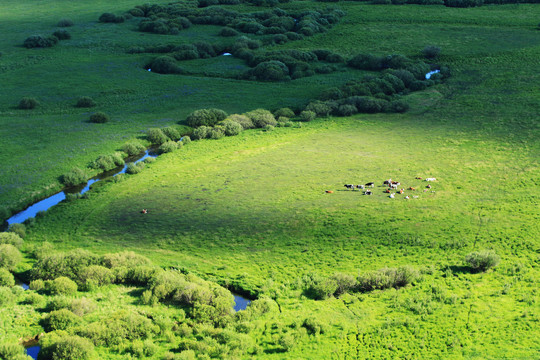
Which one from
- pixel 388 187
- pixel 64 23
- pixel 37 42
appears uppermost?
pixel 64 23

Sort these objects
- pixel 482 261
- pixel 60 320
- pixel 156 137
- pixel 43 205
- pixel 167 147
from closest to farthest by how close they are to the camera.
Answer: pixel 60 320, pixel 482 261, pixel 43 205, pixel 167 147, pixel 156 137

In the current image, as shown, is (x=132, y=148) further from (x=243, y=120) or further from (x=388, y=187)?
(x=388, y=187)

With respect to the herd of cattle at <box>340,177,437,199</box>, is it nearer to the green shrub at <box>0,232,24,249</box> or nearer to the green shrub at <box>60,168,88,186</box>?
the green shrub at <box>60,168,88,186</box>

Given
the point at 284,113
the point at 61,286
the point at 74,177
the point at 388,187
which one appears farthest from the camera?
the point at 284,113

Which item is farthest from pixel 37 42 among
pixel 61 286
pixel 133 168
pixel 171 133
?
pixel 61 286

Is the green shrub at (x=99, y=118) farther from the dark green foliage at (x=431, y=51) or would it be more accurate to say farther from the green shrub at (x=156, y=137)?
the dark green foliage at (x=431, y=51)

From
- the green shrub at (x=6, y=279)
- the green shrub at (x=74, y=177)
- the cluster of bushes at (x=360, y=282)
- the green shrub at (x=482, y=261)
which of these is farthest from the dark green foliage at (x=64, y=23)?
the green shrub at (x=482, y=261)
